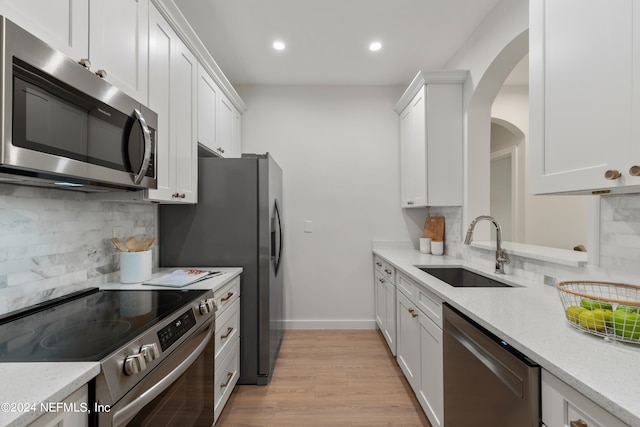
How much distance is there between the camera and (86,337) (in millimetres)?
908

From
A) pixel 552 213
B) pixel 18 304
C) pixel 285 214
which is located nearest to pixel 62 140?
pixel 18 304

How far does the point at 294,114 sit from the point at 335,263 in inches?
70.2

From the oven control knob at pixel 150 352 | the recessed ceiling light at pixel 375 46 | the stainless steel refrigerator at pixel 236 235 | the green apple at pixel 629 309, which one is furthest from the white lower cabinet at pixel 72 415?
the recessed ceiling light at pixel 375 46

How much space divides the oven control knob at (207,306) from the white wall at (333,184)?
1.72 meters

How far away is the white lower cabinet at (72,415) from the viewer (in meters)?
0.62

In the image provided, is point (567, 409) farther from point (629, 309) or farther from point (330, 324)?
point (330, 324)

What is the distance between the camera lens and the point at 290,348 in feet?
8.98

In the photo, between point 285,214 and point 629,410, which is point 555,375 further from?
point 285,214

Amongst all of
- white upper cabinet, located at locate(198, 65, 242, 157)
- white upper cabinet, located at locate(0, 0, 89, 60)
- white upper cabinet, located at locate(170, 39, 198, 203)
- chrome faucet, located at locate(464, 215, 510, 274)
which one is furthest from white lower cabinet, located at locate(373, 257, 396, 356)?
white upper cabinet, located at locate(0, 0, 89, 60)

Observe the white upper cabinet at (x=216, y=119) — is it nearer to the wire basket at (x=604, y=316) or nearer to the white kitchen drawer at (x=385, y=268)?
the white kitchen drawer at (x=385, y=268)

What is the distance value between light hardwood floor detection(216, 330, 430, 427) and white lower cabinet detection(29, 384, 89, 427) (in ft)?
4.30

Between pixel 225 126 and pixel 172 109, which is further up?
pixel 225 126

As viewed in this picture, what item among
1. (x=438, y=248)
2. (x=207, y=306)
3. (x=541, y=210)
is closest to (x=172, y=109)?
(x=207, y=306)

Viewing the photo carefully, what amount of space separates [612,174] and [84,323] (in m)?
1.87
